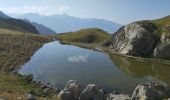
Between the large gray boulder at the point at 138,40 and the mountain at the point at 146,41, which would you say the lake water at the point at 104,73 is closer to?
the mountain at the point at 146,41

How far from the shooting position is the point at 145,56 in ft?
430

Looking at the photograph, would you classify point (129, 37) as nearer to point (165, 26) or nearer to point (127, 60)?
point (165, 26)

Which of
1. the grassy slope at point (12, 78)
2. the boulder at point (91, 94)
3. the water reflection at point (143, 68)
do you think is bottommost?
the water reflection at point (143, 68)

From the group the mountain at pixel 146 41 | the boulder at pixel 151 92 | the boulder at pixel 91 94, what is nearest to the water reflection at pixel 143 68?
the mountain at pixel 146 41

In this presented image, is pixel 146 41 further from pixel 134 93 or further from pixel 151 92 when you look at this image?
pixel 151 92

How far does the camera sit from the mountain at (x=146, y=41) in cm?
12544

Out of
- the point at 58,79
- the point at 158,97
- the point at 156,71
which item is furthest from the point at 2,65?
the point at 158,97

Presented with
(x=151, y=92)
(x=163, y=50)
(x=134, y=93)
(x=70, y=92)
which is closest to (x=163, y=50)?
(x=163, y=50)

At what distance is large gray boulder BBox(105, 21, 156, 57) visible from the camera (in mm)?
133750

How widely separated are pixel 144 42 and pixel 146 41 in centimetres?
95

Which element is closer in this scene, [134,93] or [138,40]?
[134,93]

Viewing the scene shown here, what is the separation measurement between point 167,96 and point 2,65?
57.8 metres

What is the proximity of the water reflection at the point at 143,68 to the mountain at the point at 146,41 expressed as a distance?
11.1 metres

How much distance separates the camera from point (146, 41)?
135 m
